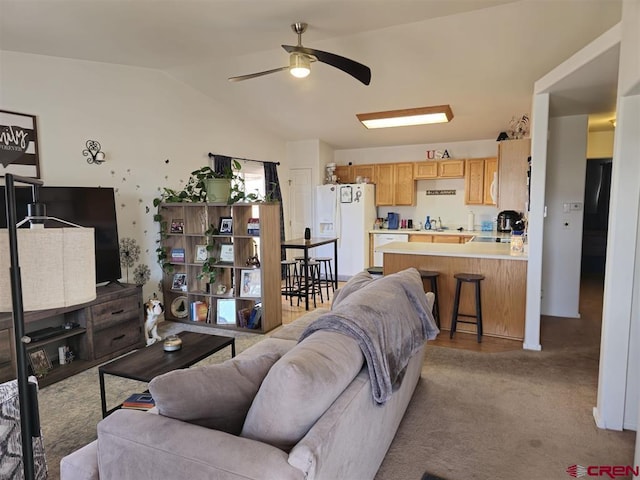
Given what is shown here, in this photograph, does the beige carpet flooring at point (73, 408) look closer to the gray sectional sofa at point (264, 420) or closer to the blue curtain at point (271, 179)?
the gray sectional sofa at point (264, 420)

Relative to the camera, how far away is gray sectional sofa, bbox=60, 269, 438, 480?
1.10 m

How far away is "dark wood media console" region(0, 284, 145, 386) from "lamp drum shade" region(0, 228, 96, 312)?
2.26m

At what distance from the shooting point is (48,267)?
0.97 metres

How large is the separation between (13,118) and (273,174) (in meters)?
3.70

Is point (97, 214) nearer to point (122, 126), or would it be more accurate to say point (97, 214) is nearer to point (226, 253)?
point (122, 126)

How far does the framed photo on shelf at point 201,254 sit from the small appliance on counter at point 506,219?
406cm

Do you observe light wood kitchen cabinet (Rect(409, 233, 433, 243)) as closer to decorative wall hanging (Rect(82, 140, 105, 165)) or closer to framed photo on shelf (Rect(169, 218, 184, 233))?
framed photo on shelf (Rect(169, 218, 184, 233))

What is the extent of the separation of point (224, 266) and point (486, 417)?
2.91 m

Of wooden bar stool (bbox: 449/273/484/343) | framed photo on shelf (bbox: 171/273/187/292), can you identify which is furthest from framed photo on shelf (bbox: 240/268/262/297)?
wooden bar stool (bbox: 449/273/484/343)

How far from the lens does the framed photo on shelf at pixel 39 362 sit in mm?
2993

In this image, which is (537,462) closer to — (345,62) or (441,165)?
(345,62)

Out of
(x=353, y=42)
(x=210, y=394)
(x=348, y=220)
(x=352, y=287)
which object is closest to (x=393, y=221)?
(x=348, y=220)

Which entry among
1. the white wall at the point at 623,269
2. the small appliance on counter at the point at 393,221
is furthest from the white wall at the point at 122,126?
the white wall at the point at 623,269

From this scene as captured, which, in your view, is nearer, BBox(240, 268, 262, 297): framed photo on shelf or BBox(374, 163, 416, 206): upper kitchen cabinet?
BBox(240, 268, 262, 297): framed photo on shelf
